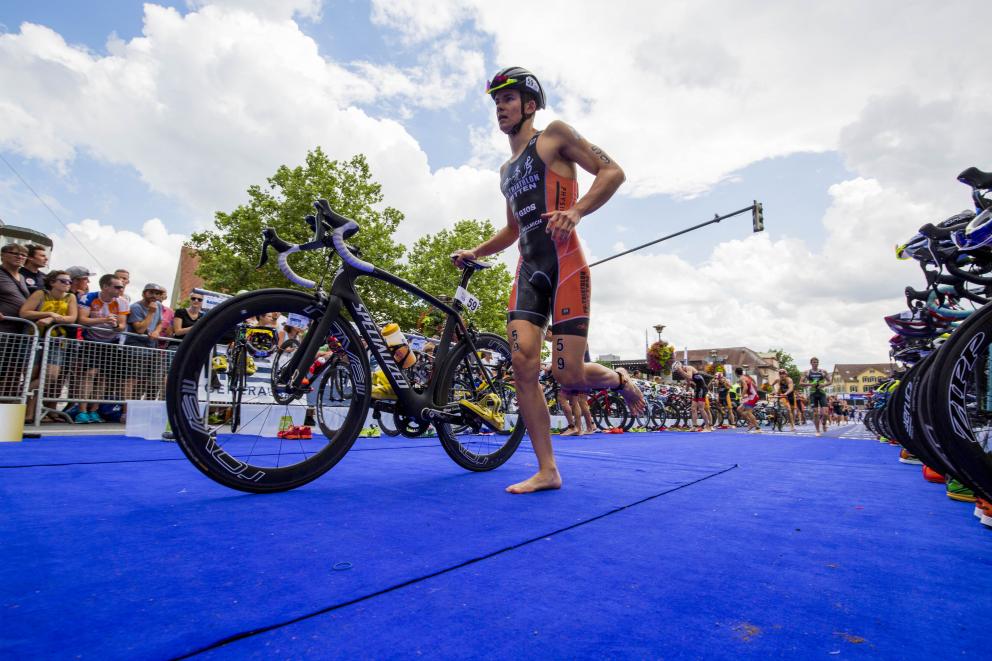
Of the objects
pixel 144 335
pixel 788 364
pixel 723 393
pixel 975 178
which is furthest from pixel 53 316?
pixel 788 364

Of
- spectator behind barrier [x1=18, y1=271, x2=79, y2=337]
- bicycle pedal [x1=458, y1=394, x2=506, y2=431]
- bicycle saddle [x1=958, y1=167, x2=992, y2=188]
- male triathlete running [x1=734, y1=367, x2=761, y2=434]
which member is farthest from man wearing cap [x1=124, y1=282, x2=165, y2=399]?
male triathlete running [x1=734, y1=367, x2=761, y2=434]

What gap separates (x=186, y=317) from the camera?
23.5 ft

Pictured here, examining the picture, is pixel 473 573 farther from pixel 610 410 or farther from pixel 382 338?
pixel 610 410

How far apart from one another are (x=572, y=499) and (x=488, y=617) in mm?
1487

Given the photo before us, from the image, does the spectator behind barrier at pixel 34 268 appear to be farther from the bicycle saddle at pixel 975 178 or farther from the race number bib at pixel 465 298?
the bicycle saddle at pixel 975 178

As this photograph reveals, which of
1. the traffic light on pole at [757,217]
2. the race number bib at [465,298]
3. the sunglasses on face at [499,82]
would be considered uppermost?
the traffic light on pole at [757,217]

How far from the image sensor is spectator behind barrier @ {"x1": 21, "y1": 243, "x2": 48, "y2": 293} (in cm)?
618

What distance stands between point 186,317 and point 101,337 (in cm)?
108

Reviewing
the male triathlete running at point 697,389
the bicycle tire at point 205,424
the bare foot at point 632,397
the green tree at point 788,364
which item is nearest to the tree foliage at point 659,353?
the male triathlete running at point 697,389

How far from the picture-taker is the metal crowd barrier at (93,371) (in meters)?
5.66

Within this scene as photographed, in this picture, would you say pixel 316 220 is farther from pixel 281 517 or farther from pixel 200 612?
pixel 200 612

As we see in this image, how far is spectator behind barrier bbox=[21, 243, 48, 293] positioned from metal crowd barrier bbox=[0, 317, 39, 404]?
93 cm

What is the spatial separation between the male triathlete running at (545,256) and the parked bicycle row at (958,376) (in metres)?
1.58

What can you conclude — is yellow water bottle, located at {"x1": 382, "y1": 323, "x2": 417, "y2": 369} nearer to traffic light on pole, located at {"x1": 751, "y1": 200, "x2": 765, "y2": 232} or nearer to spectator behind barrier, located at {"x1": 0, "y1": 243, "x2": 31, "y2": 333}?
spectator behind barrier, located at {"x1": 0, "y1": 243, "x2": 31, "y2": 333}
